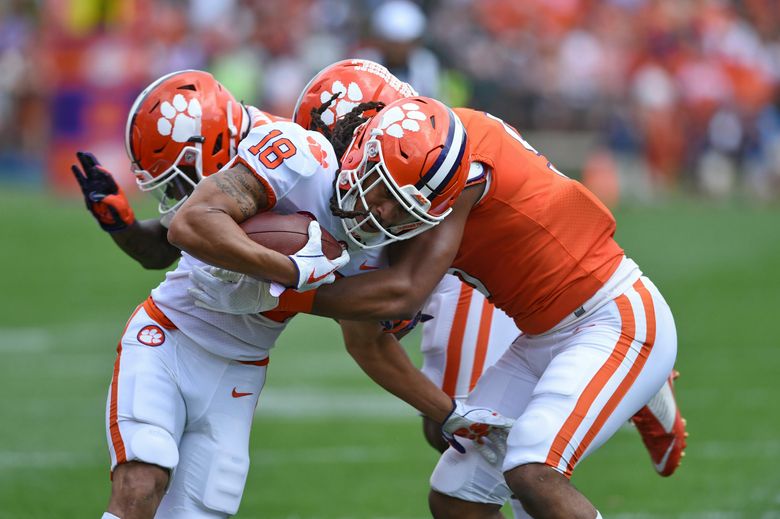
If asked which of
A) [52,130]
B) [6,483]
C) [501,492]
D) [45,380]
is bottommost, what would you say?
[52,130]

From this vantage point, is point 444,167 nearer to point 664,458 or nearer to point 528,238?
point 528,238

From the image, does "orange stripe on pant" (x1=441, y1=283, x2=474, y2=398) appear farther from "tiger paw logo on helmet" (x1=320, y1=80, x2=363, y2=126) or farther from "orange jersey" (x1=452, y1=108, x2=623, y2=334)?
"tiger paw logo on helmet" (x1=320, y1=80, x2=363, y2=126)

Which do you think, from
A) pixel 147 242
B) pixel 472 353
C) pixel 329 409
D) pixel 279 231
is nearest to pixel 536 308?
pixel 472 353

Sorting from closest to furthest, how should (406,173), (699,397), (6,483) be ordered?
(406,173)
(6,483)
(699,397)

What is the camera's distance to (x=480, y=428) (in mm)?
4746

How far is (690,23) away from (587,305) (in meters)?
18.6

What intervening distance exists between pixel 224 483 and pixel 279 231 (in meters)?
0.92

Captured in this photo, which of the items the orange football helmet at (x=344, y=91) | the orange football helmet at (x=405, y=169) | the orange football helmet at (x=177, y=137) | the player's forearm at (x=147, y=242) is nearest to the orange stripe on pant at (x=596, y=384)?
the orange football helmet at (x=405, y=169)

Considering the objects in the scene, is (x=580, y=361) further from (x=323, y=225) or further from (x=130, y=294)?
(x=130, y=294)

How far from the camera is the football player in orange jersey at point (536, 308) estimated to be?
432cm

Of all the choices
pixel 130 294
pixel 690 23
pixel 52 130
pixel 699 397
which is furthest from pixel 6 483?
pixel 690 23

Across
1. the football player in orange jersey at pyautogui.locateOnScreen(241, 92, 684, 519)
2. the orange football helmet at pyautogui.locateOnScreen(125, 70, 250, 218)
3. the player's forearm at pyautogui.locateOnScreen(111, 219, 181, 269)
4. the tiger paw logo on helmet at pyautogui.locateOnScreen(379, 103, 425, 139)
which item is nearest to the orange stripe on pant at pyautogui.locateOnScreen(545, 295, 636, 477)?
the football player in orange jersey at pyautogui.locateOnScreen(241, 92, 684, 519)

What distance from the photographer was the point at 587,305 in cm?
468

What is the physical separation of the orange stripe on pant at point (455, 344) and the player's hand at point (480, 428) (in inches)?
22.7
